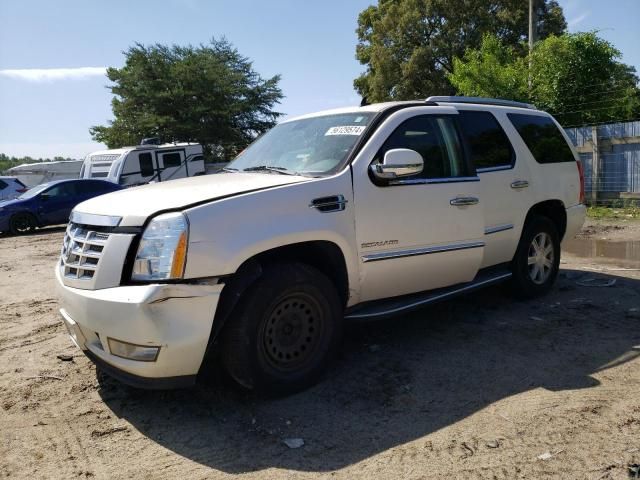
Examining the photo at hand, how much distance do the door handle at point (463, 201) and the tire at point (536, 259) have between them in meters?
1.12

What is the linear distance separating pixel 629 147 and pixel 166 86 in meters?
26.4

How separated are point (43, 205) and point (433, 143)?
1394cm

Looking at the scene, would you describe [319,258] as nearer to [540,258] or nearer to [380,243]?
[380,243]

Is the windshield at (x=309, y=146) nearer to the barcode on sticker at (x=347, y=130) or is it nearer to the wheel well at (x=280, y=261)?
the barcode on sticker at (x=347, y=130)

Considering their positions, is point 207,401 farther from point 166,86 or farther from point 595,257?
point 166,86

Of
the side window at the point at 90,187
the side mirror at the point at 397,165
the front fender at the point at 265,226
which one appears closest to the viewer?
the front fender at the point at 265,226

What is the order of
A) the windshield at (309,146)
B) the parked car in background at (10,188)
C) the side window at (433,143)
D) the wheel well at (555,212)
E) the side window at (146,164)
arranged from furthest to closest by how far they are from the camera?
the parked car in background at (10,188), the side window at (146,164), the wheel well at (555,212), the side window at (433,143), the windshield at (309,146)

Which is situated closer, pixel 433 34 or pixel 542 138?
pixel 542 138

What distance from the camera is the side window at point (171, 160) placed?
61.1 ft

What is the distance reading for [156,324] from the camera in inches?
117

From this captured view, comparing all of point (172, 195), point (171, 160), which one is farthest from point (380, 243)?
point (171, 160)

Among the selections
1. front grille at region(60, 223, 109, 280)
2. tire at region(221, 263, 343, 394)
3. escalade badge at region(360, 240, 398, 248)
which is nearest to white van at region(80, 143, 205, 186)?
front grille at region(60, 223, 109, 280)

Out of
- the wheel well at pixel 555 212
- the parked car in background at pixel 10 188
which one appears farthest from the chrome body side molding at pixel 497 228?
the parked car in background at pixel 10 188

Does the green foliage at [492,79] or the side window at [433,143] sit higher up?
the green foliage at [492,79]
